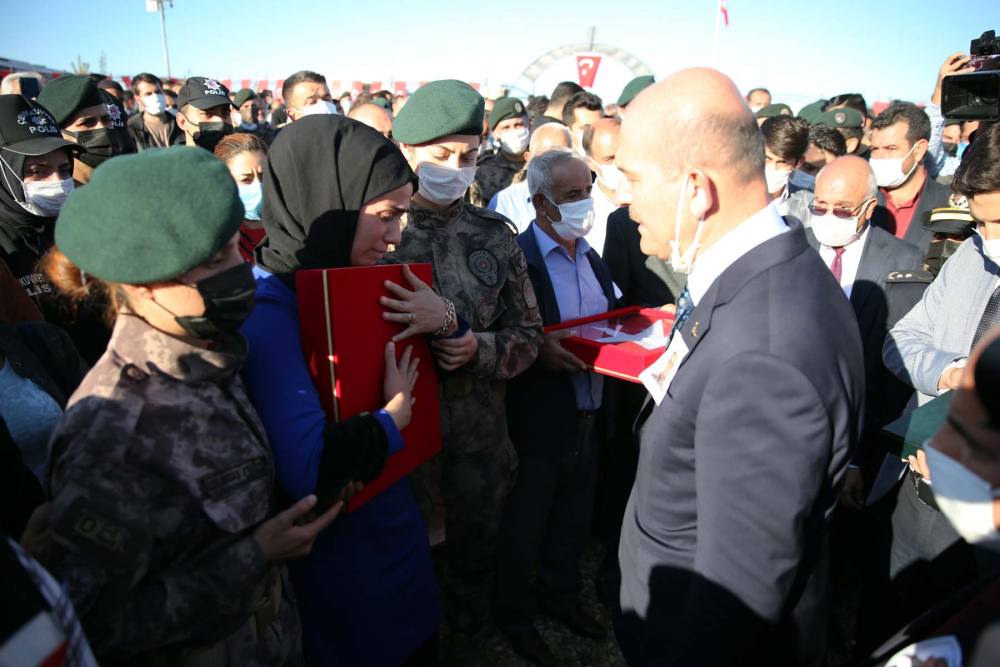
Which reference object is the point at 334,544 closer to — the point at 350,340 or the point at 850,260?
the point at 350,340

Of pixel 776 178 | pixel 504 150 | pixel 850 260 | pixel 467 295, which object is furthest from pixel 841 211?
pixel 504 150

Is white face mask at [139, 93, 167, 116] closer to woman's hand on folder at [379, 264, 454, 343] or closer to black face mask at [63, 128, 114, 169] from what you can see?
black face mask at [63, 128, 114, 169]

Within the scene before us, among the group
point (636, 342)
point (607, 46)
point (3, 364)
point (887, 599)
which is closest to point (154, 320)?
point (3, 364)

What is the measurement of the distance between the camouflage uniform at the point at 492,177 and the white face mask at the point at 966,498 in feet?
17.8

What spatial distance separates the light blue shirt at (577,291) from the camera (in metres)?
3.05

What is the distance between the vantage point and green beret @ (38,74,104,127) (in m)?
4.23

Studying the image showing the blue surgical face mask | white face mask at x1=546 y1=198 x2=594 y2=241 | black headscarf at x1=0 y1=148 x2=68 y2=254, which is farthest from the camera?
the blue surgical face mask

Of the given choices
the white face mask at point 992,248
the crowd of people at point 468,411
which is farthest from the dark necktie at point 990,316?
the white face mask at point 992,248

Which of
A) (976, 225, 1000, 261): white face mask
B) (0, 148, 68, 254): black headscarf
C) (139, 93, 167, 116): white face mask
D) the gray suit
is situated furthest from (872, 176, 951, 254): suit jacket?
(139, 93, 167, 116): white face mask

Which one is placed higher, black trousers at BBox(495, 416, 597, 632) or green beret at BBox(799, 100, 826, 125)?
green beret at BBox(799, 100, 826, 125)

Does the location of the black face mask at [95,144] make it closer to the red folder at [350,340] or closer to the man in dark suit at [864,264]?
the red folder at [350,340]

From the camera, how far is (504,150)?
6633mm

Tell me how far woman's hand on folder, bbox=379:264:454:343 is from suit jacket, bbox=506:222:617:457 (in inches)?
A: 40.4

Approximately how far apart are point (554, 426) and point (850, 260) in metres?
2.04
